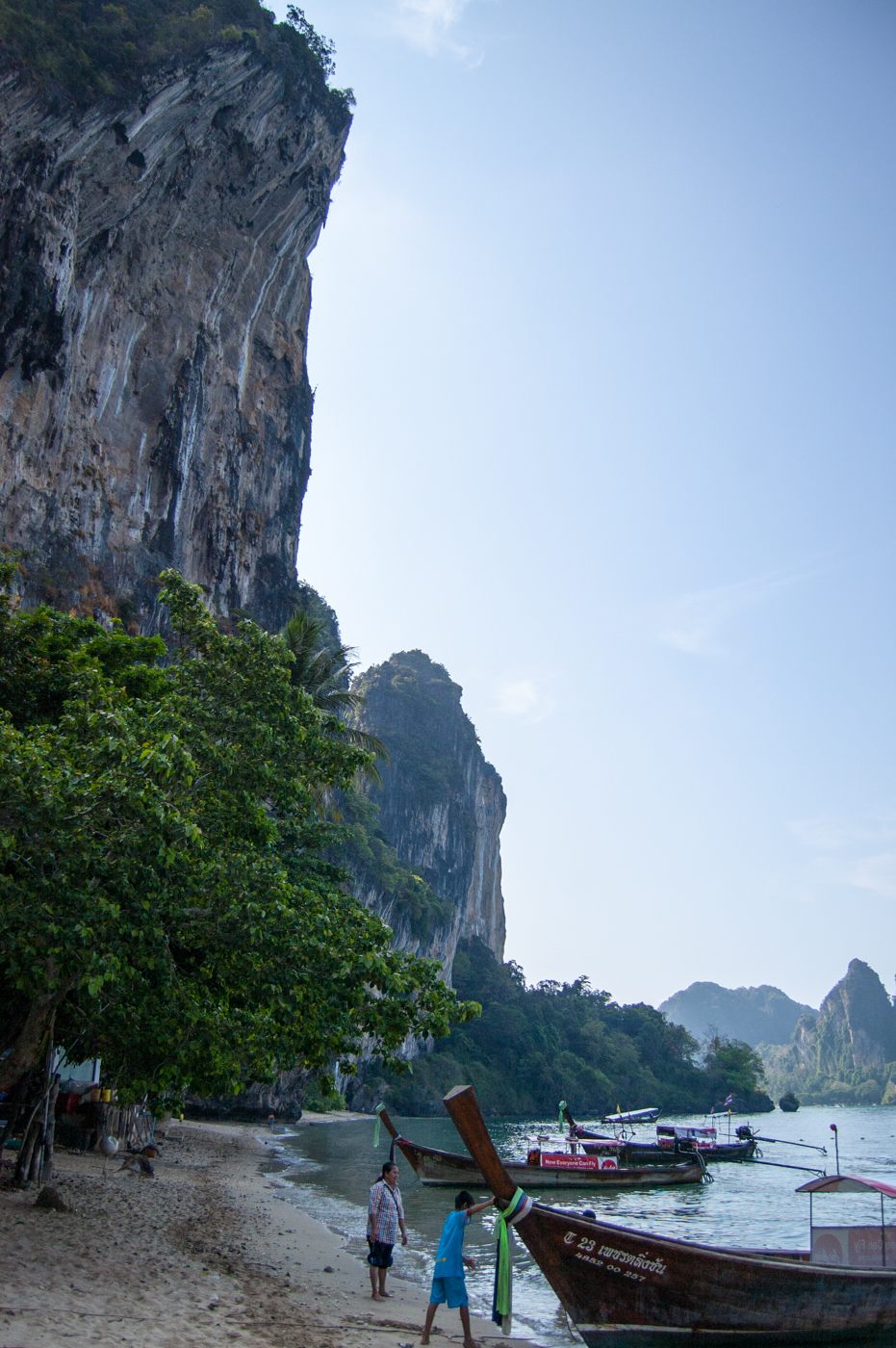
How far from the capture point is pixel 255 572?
30.4 meters

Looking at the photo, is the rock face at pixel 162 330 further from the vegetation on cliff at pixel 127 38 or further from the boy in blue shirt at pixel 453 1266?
the boy in blue shirt at pixel 453 1266

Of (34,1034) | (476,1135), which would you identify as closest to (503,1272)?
(476,1135)

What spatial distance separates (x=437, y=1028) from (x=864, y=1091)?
471ft

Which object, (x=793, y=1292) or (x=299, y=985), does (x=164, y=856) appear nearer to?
(x=299, y=985)

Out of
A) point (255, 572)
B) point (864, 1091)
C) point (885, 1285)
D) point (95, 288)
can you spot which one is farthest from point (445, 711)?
point (864, 1091)

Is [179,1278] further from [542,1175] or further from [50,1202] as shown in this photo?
[542,1175]

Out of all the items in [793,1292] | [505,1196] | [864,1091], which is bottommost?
[864,1091]

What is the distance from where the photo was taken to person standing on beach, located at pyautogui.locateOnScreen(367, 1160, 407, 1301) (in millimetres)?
7859

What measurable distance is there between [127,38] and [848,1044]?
6649 inches

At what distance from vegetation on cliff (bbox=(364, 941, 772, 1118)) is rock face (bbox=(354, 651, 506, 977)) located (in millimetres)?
6314

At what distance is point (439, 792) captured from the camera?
8094 centimetres

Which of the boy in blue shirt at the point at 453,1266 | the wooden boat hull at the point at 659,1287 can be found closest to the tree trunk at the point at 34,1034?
the boy in blue shirt at the point at 453,1266

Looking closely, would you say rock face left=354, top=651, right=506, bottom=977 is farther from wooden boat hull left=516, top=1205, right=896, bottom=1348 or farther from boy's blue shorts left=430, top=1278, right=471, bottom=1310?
boy's blue shorts left=430, top=1278, right=471, bottom=1310

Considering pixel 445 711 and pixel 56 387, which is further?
pixel 445 711
